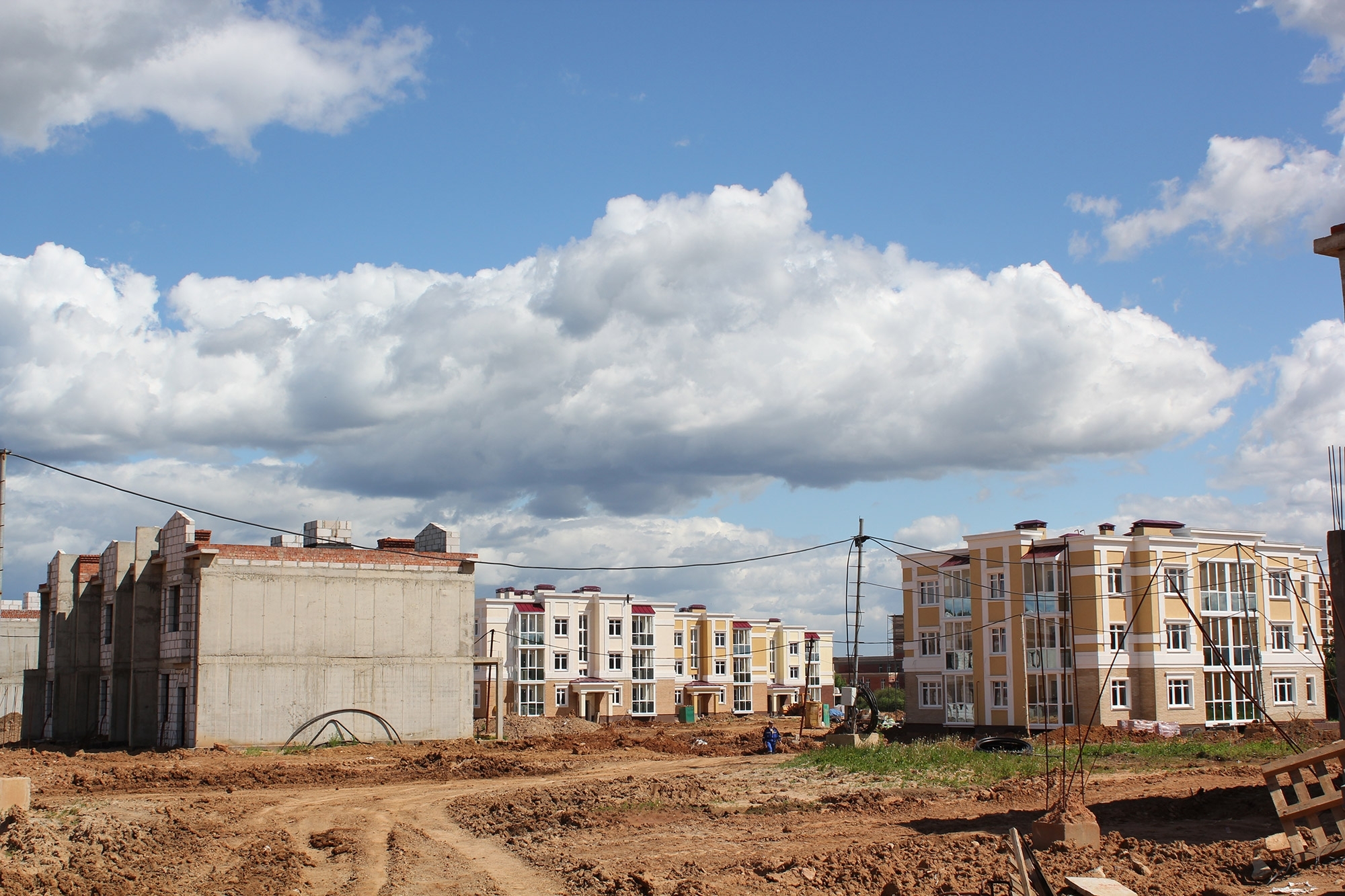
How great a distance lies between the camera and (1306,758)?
13383mm

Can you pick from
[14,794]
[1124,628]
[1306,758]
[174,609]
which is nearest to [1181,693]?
[1124,628]

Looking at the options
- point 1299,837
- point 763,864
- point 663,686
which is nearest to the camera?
point 1299,837

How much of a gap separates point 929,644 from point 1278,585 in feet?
51.7

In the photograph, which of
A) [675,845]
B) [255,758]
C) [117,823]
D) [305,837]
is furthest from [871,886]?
[255,758]

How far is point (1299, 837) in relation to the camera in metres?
13.1

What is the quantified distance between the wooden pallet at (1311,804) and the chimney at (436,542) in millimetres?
33235

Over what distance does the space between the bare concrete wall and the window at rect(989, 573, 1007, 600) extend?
23.5 metres

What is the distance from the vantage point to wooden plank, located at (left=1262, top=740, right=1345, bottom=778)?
43.7 ft

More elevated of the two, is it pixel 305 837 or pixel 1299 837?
pixel 1299 837

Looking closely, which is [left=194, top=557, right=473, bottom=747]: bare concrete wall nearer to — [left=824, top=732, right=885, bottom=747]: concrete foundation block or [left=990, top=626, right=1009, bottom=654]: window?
[left=824, top=732, right=885, bottom=747]: concrete foundation block

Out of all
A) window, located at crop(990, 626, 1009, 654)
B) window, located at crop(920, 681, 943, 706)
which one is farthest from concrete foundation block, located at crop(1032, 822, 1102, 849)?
window, located at crop(920, 681, 943, 706)

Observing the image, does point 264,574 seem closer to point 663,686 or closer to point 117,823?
point 117,823

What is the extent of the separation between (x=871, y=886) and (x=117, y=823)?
533 inches

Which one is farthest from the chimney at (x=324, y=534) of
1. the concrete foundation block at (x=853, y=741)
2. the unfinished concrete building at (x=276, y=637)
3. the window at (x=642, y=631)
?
the window at (x=642, y=631)
